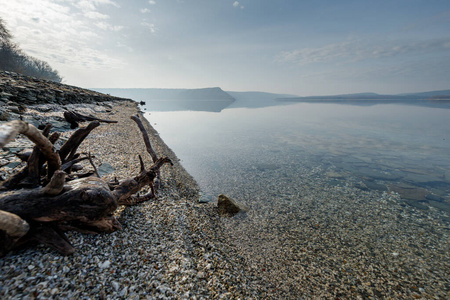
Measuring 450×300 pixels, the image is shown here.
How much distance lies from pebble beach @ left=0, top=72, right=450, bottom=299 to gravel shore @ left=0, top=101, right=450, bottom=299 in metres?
0.03

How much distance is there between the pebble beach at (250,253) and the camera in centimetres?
344

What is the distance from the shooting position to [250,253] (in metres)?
6.75

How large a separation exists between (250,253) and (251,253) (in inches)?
1.6

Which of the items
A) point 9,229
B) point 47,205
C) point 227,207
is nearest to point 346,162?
point 227,207

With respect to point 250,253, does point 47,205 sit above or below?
above

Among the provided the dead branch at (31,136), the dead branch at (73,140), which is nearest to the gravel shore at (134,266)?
the dead branch at (31,136)

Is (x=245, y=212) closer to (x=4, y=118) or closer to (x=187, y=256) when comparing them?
(x=187, y=256)

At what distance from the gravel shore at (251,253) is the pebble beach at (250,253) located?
0.03m

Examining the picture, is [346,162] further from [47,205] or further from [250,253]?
[47,205]

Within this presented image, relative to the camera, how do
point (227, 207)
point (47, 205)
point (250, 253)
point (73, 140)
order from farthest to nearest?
point (227, 207) < point (250, 253) < point (73, 140) < point (47, 205)

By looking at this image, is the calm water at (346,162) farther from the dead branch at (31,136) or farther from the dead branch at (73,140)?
the dead branch at (31,136)

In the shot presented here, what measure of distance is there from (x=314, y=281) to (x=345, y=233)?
3.53m

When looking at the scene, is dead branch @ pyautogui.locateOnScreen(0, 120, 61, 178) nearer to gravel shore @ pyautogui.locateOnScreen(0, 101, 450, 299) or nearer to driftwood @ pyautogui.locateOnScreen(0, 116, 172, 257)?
driftwood @ pyautogui.locateOnScreen(0, 116, 172, 257)

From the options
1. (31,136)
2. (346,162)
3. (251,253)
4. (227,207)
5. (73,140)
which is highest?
(31,136)
